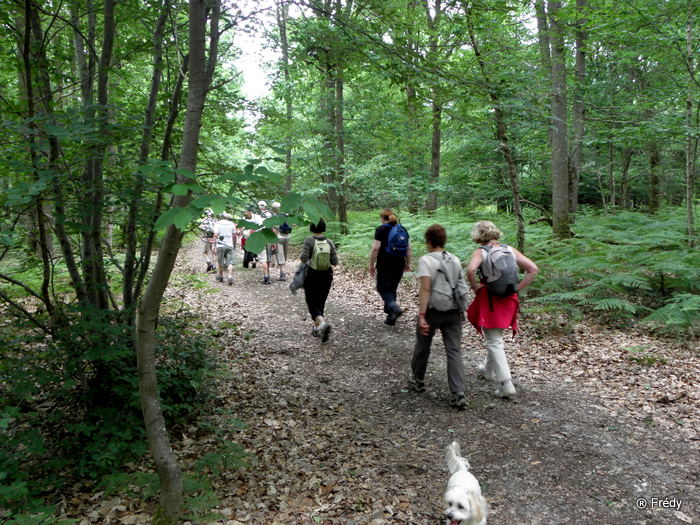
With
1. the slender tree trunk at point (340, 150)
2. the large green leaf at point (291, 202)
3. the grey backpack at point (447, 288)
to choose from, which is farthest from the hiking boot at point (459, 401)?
the slender tree trunk at point (340, 150)

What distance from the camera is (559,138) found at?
32.2 feet

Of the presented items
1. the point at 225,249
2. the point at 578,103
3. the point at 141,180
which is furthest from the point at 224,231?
the point at 578,103

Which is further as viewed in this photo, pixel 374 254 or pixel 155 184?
pixel 374 254

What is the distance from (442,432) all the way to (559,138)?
27.1 ft

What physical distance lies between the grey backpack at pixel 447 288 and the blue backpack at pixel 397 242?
273 cm

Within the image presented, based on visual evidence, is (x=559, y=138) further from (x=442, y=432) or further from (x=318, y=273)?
(x=442, y=432)

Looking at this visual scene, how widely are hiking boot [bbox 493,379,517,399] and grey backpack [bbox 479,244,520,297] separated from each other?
3.29ft

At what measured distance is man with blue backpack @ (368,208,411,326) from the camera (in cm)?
738

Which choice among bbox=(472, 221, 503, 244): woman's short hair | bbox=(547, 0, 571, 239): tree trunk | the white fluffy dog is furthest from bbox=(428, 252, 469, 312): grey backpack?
bbox=(547, 0, 571, 239): tree trunk

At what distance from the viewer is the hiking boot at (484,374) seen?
17.2ft

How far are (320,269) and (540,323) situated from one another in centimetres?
389

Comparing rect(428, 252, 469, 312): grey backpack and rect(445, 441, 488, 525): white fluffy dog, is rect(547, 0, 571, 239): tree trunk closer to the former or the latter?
rect(428, 252, 469, 312): grey backpack

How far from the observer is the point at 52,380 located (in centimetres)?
350

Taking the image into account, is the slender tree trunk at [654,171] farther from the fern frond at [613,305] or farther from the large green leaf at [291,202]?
the large green leaf at [291,202]
